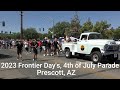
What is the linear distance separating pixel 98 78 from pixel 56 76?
6.54 ft

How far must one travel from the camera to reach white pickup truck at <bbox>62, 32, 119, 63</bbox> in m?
17.2

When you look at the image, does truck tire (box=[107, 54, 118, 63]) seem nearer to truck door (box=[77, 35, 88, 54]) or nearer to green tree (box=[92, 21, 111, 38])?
truck door (box=[77, 35, 88, 54])

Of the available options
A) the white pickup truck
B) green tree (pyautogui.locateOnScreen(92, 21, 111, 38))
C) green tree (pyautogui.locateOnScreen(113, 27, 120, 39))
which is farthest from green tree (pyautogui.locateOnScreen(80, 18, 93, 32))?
the white pickup truck

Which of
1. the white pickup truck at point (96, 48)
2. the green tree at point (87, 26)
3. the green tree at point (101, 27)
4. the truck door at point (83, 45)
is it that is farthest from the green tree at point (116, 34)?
the truck door at point (83, 45)

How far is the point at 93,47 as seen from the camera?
18156 millimetres

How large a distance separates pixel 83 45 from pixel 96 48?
4.96 ft

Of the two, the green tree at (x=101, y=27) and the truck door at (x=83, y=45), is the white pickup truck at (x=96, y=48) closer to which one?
the truck door at (x=83, y=45)

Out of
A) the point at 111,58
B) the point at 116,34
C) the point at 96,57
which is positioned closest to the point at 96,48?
the point at 96,57

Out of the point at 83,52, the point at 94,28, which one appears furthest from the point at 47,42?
the point at 94,28

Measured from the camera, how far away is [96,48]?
709 inches

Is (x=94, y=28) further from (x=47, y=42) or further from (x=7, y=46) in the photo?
(x=47, y=42)

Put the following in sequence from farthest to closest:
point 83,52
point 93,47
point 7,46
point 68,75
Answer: point 7,46
point 83,52
point 93,47
point 68,75

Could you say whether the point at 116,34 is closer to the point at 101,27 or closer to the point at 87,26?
the point at 101,27
